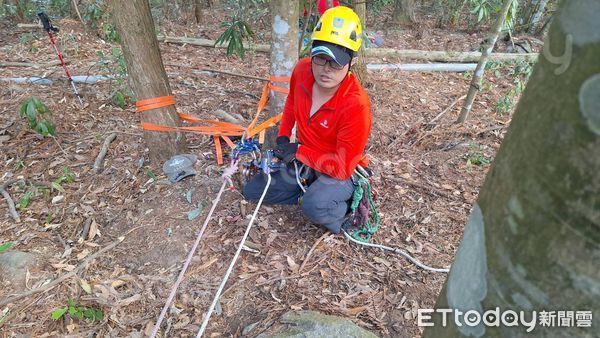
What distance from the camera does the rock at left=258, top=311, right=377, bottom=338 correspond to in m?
1.92

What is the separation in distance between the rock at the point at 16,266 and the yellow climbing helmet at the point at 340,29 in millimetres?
2379

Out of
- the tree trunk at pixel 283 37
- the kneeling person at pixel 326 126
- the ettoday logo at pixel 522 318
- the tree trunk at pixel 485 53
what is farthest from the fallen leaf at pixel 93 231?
the tree trunk at pixel 485 53

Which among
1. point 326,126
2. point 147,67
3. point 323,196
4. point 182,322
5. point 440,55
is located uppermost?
point 147,67

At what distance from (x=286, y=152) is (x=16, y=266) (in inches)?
77.3

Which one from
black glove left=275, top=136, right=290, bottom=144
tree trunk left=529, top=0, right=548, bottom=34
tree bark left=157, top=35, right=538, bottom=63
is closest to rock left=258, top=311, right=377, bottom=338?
black glove left=275, top=136, right=290, bottom=144

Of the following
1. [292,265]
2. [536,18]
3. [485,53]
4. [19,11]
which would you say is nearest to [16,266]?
[292,265]

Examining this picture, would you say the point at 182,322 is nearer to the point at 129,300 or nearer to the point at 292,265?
the point at 129,300

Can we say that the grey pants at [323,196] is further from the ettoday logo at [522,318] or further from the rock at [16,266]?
the ettoday logo at [522,318]

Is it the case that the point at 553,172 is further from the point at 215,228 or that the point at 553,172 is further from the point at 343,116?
the point at 215,228

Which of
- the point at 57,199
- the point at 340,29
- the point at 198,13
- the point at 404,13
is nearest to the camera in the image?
the point at 340,29

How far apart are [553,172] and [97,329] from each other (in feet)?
7.93

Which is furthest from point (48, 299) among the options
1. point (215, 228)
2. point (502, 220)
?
point (502, 220)

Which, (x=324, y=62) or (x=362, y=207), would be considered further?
(x=362, y=207)

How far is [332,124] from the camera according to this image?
8.38ft
